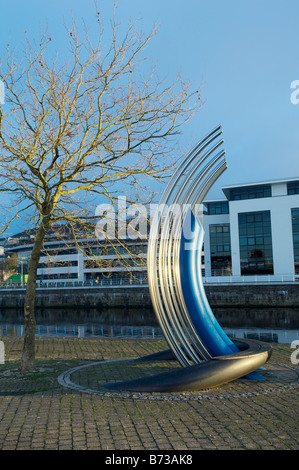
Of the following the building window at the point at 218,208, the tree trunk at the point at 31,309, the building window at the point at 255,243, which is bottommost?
the tree trunk at the point at 31,309

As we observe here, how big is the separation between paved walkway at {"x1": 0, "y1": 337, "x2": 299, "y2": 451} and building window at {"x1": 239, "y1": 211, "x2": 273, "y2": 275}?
39.4 metres

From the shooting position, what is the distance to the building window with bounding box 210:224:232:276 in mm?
57250

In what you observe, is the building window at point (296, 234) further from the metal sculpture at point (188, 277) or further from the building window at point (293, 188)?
the metal sculpture at point (188, 277)

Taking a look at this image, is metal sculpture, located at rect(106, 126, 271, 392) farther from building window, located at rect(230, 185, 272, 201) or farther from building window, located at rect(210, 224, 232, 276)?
building window, located at rect(210, 224, 232, 276)

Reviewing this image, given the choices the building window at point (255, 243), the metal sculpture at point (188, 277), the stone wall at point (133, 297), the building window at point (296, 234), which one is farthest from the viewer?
the building window at point (255, 243)

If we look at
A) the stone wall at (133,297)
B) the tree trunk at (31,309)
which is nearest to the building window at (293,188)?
the stone wall at (133,297)

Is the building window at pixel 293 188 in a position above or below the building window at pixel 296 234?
above

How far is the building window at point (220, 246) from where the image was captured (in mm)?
57250

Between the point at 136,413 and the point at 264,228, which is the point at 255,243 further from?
the point at 136,413

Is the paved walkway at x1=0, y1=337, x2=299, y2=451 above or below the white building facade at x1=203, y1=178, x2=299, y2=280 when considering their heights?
below

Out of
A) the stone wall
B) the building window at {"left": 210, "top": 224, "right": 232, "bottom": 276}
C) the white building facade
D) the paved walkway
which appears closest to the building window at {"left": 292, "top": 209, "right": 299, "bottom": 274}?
the white building facade

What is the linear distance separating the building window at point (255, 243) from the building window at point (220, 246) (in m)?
7.66
